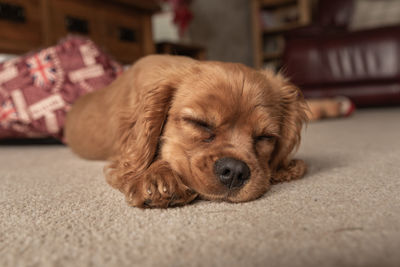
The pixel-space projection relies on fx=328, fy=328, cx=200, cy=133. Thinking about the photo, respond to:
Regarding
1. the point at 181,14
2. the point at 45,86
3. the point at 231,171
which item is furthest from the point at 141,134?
the point at 181,14

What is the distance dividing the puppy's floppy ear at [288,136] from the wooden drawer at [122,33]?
11.5ft

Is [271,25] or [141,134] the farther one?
[271,25]

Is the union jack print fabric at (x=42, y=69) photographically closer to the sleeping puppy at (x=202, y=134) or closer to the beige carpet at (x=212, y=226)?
the sleeping puppy at (x=202, y=134)

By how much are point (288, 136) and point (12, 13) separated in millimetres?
3389

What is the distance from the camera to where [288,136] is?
5.05 feet

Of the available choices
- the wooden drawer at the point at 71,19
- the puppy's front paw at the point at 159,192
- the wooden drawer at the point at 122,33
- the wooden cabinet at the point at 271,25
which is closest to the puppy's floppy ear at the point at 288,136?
the puppy's front paw at the point at 159,192

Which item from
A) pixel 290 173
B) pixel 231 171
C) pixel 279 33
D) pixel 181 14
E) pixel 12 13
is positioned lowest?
pixel 290 173

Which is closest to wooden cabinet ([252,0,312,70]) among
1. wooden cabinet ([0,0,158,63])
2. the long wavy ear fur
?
wooden cabinet ([0,0,158,63])

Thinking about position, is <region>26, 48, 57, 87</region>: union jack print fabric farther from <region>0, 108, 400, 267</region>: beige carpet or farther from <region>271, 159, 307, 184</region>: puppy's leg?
<region>271, 159, 307, 184</region>: puppy's leg

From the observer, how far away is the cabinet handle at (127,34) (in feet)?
15.7

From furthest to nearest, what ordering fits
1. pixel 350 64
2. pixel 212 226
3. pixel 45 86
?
pixel 350 64 → pixel 45 86 → pixel 212 226

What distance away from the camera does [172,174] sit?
1.19 meters

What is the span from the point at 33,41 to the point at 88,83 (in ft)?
5.01

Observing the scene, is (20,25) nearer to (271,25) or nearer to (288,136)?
(288,136)
